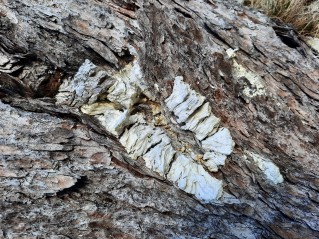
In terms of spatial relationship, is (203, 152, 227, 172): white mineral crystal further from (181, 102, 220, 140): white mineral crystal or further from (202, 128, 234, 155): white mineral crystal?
→ (181, 102, 220, 140): white mineral crystal

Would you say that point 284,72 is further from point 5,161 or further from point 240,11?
point 5,161

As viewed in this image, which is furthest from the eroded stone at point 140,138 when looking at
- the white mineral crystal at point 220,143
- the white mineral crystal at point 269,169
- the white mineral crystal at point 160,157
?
the white mineral crystal at point 269,169

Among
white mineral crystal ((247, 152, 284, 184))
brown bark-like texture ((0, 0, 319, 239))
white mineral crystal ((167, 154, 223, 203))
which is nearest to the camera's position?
brown bark-like texture ((0, 0, 319, 239))

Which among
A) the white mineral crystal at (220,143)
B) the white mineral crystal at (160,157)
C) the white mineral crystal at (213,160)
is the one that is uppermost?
the white mineral crystal at (220,143)

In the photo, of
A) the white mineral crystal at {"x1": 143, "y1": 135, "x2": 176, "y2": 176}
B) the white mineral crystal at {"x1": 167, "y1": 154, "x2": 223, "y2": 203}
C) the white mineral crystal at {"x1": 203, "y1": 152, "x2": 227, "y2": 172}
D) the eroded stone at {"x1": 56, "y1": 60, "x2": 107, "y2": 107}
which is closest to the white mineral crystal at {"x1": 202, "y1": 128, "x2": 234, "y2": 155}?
the white mineral crystal at {"x1": 203, "y1": 152, "x2": 227, "y2": 172}

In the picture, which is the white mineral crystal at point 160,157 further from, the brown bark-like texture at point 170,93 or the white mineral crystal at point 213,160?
the white mineral crystal at point 213,160

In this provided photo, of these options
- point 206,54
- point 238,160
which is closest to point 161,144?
point 238,160

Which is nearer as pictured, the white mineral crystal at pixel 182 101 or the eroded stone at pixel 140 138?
the eroded stone at pixel 140 138
